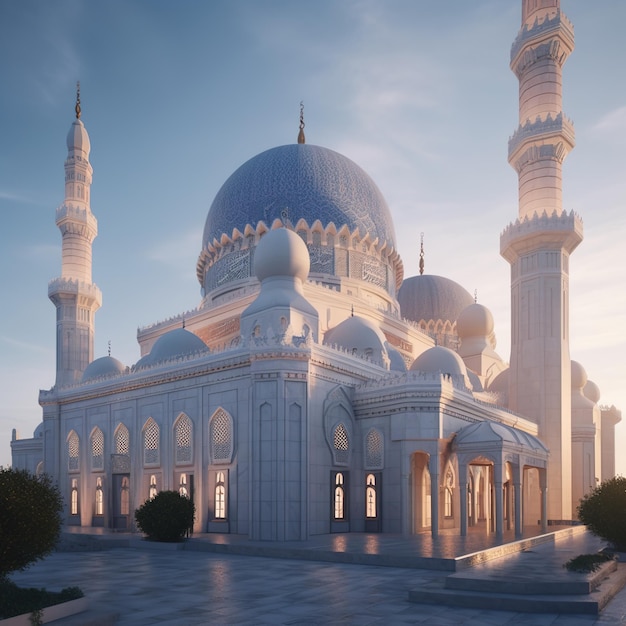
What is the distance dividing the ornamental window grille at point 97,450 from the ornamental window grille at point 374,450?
1017 cm

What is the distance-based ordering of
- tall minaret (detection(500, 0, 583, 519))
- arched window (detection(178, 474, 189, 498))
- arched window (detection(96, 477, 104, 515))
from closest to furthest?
arched window (detection(178, 474, 189, 498)), arched window (detection(96, 477, 104, 515)), tall minaret (detection(500, 0, 583, 519))

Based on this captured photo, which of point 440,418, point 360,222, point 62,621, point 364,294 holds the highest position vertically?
point 360,222

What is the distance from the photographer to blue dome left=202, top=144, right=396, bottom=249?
98.9ft

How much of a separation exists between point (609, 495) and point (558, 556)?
69.0 inches

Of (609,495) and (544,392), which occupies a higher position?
(544,392)

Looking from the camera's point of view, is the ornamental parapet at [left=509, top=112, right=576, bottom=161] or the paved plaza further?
the ornamental parapet at [left=509, top=112, right=576, bottom=161]

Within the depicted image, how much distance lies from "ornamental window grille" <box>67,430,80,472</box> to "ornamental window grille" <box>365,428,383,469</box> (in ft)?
38.8

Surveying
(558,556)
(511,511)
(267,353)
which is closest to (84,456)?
(267,353)

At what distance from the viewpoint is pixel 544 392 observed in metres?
28.8

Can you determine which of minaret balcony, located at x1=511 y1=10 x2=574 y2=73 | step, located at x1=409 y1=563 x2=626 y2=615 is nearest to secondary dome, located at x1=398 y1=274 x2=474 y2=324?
minaret balcony, located at x1=511 y1=10 x2=574 y2=73

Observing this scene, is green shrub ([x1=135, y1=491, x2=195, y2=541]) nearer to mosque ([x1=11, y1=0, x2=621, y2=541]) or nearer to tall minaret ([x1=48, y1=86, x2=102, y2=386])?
mosque ([x1=11, y1=0, x2=621, y2=541])

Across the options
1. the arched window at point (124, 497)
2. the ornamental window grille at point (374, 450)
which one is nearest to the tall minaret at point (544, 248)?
the ornamental window grille at point (374, 450)

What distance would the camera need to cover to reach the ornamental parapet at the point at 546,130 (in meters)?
29.5

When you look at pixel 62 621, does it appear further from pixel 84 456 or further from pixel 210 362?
pixel 84 456
